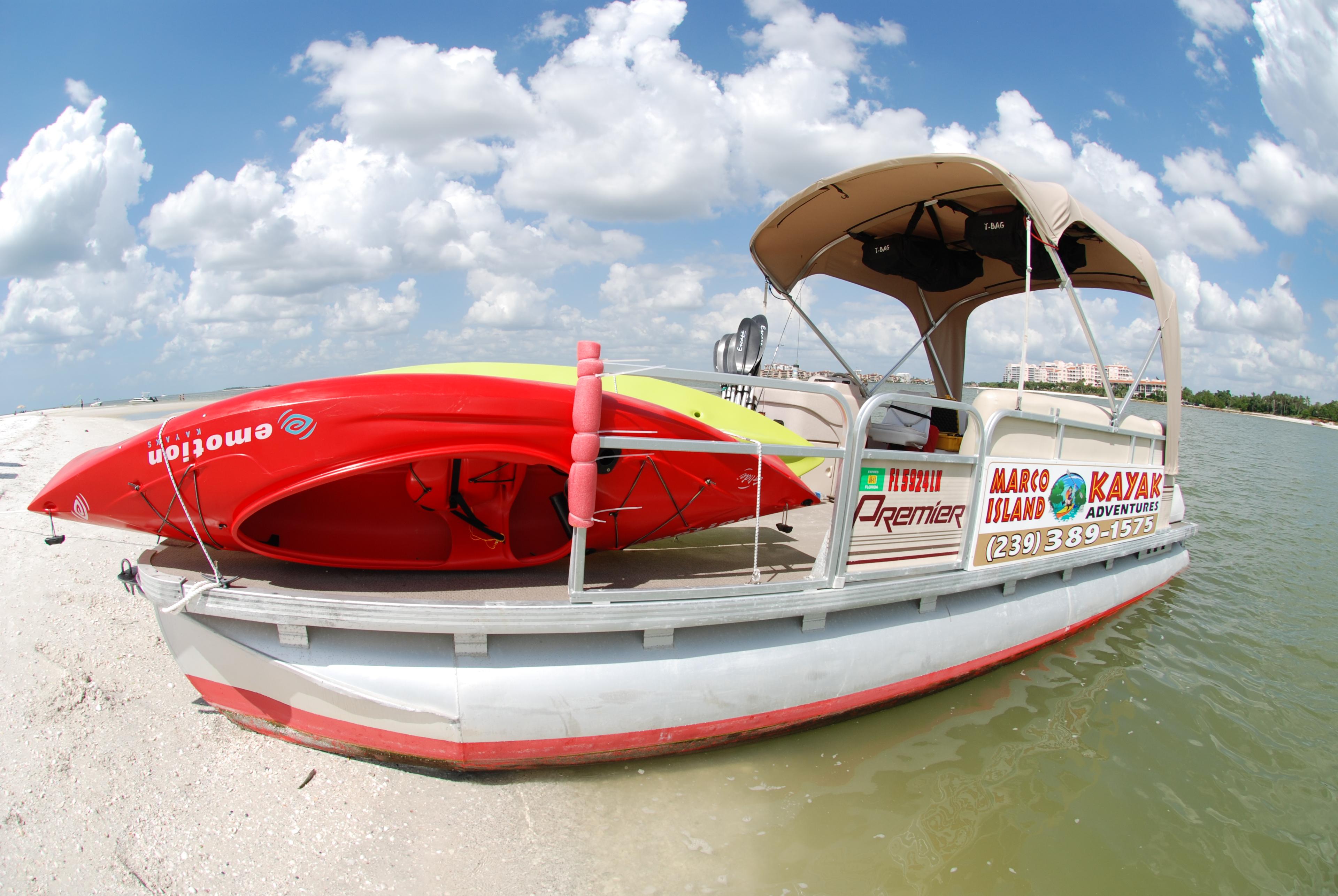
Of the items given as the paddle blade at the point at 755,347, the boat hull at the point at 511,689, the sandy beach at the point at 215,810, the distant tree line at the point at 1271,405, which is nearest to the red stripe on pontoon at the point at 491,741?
the boat hull at the point at 511,689

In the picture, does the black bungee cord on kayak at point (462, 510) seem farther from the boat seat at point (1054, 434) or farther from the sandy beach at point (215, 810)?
the boat seat at point (1054, 434)

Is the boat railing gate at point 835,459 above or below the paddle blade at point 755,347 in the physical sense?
below

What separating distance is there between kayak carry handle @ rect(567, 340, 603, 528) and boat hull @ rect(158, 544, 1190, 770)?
2.17 feet

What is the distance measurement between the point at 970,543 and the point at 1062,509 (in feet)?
3.83

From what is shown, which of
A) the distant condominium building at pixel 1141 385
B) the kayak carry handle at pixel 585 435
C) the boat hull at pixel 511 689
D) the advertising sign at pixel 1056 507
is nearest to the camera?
the kayak carry handle at pixel 585 435

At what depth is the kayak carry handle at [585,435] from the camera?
2.75m

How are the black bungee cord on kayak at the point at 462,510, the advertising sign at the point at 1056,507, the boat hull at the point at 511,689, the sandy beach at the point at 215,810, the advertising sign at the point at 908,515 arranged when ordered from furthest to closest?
the advertising sign at the point at 1056,507 < the advertising sign at the point at 908,515 < the black bungee cord on kayak at the point at 462,510 < the boat hull at the point at 511,689 < the sandy beach at the point at 215,810

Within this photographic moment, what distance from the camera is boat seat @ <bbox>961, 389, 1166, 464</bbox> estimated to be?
4176 mm

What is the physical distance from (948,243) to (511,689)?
6250 mm

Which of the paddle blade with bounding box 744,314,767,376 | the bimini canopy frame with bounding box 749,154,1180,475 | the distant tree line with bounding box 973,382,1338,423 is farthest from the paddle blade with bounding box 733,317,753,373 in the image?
the distant tree line with bounding box 973,382,1338,423

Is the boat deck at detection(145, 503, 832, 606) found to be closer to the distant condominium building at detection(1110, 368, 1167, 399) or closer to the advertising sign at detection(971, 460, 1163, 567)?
the advertising sign at detection(971, 460, 1163, 567)

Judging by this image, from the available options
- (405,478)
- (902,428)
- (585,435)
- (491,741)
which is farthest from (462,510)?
(902,428)

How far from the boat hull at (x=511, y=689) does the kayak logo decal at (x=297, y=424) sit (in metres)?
0.91

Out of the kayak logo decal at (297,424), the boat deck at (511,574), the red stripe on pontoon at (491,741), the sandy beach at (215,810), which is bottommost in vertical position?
the sandy beach at (215,810)
